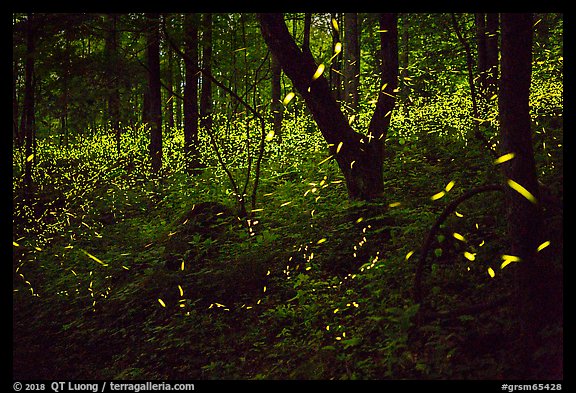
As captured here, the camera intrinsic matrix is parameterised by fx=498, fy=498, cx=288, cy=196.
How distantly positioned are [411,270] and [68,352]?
4798 millimetres

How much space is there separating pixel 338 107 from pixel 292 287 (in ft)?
9.29

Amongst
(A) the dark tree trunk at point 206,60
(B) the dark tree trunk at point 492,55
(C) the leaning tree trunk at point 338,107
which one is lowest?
(C) the leaning tree trunk at point 338,107

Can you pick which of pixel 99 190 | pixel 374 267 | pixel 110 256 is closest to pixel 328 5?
pixel 374 267

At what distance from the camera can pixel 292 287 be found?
22.8ft

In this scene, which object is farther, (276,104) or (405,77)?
(276,104)

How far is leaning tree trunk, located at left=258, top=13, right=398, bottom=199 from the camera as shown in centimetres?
756

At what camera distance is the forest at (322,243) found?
14.4ft

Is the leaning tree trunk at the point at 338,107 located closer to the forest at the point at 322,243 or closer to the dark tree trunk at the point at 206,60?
the forest at the point at 322,243

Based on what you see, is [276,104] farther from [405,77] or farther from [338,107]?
[338,107]

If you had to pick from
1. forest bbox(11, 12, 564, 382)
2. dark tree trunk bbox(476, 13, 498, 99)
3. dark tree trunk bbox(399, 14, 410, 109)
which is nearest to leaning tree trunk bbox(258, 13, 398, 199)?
forest bbox(11, 12, 564, 382)

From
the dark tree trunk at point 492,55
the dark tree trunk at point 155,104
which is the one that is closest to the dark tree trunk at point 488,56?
the dark tree trunk at point 492,55

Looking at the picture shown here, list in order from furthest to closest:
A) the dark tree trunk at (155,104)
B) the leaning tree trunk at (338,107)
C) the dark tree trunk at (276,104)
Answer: the dark tree trunk at (276,104) → the dark tree trunk at (155,104) → the leaning tree trunk at (338,107)

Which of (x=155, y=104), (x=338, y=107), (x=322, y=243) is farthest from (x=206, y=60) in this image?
(x=322, y=243)

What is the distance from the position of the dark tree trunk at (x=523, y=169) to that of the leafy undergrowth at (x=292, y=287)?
212 mm
